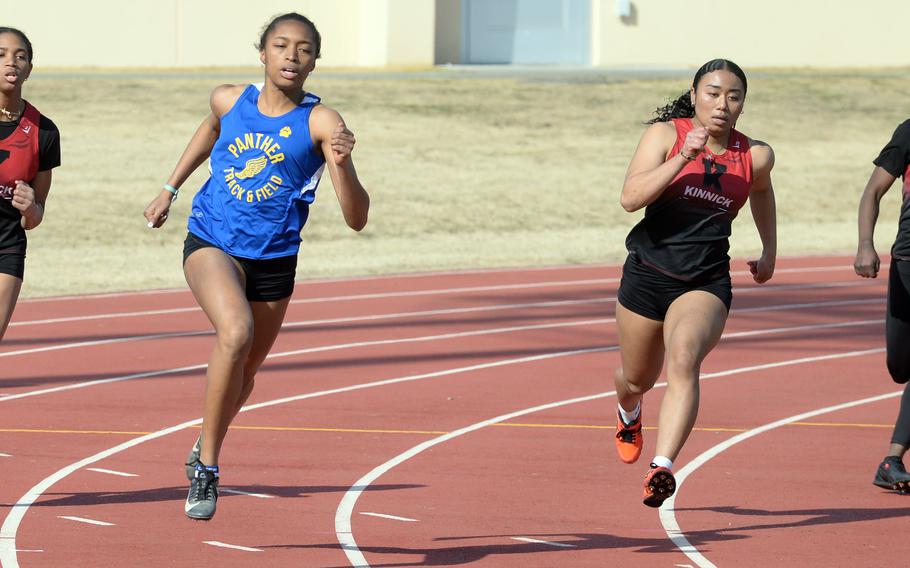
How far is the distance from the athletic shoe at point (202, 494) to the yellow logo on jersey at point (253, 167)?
3.67 feet

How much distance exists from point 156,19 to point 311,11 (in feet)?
10.5

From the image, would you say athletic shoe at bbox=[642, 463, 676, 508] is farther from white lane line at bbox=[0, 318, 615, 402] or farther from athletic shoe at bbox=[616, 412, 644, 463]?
white lane line at bbox=[0, 318, 615, 402]

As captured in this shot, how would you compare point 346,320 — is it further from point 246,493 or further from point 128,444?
point 246,493

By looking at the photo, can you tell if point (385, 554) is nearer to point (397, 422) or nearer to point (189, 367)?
point (397, 422)

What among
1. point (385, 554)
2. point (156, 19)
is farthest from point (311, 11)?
point (385, 554)

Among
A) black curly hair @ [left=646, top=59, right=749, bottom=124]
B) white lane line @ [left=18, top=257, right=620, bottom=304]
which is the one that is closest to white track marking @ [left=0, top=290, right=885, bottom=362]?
white lane line @ [left=18, top=257, right=620, bottom=304]

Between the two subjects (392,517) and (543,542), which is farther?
(392,517)

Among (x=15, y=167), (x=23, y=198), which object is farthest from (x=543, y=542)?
(x=15, y=167)

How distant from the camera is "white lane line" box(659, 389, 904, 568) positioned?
6436 mm

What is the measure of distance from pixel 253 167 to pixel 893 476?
3437 mm

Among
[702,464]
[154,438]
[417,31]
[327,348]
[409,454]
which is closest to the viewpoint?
[702,464]

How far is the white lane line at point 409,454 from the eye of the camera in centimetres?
646

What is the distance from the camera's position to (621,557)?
6.31 m

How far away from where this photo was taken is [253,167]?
623 cm
